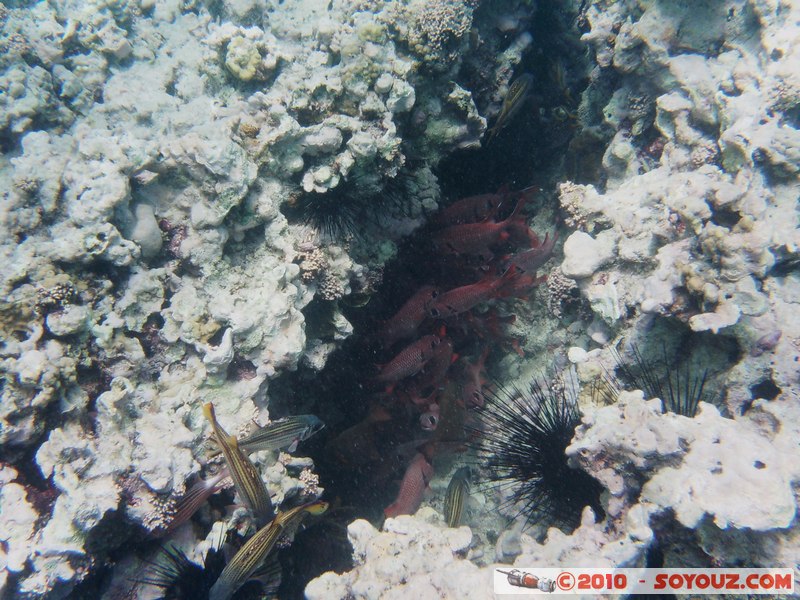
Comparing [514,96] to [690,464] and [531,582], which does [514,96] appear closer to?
[690,464]

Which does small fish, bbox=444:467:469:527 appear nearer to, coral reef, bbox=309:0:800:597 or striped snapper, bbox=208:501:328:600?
coral reef, bbox=309:0:800:597

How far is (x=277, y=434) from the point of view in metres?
3.21

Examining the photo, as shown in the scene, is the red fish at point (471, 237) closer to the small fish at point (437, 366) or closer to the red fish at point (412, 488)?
the small fish at point (437, 366)

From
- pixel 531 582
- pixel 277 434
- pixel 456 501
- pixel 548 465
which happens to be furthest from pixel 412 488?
pixel 531 582

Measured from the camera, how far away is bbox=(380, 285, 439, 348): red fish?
484cm

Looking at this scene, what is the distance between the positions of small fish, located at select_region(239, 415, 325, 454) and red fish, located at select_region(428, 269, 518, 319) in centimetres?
203

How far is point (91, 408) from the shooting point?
121 inches

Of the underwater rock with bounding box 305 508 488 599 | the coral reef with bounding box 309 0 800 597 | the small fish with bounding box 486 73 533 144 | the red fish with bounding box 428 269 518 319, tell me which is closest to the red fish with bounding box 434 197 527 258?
the red fish with bounding box 428 269 518 319

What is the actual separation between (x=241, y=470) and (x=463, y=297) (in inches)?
114

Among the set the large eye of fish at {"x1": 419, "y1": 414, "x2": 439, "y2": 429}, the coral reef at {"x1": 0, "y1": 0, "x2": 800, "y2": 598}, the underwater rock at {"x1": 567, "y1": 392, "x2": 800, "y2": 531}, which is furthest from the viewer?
the large eye of fish at {"x1": 419, "y1": 414, "x2": 439, "y2": 429}

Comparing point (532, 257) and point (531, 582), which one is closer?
point (531, 582)

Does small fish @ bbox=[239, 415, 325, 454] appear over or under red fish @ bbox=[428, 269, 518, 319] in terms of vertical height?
under

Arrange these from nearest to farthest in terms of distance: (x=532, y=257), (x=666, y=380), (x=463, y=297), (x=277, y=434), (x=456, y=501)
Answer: (x=277, y=434) → (x=666, y=380) → (x=456, y=501) → (x=463, y=297) → (x=532, y=257)

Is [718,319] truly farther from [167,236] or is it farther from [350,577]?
[167,236]
